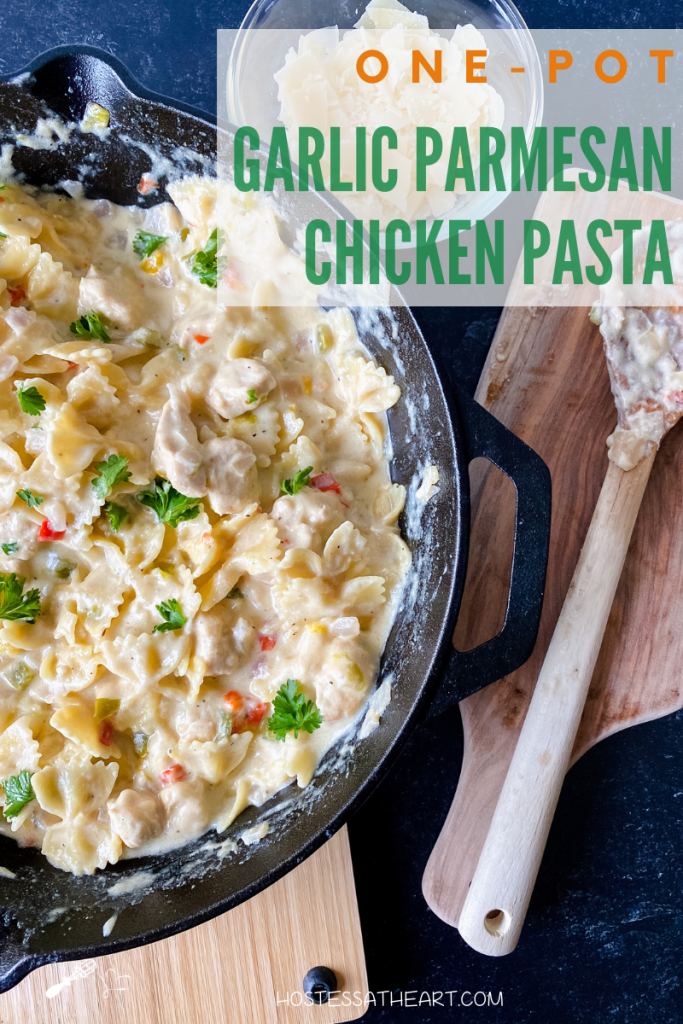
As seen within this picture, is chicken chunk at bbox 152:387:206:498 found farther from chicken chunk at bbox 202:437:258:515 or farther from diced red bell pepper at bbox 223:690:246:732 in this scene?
diced red bell pepper at bbox 223:690:246:732

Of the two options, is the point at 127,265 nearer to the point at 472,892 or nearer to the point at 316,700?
the point at 316,700

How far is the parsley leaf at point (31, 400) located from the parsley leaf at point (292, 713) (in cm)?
126

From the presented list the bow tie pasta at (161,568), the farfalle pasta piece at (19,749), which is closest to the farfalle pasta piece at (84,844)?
the bow tie pasta at (161,568)

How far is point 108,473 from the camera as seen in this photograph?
262cm

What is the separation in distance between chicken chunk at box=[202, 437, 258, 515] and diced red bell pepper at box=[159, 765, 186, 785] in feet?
2.96

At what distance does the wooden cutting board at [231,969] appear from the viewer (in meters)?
3.00

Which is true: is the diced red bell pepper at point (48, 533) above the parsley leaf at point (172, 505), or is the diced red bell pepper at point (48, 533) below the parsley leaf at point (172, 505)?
below

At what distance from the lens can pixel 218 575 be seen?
8.79 ft

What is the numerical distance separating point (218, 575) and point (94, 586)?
17.3 inches

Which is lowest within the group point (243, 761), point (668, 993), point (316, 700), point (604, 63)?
point (668, 993)

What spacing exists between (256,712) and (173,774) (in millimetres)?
351

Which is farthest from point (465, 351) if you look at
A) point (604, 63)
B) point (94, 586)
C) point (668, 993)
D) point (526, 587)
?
point (668, 993)

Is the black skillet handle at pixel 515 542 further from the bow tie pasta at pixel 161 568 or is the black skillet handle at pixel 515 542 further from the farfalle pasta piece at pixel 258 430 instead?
the farfalle pasta piece at pixel 258 430

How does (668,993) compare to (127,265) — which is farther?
(668,993)
